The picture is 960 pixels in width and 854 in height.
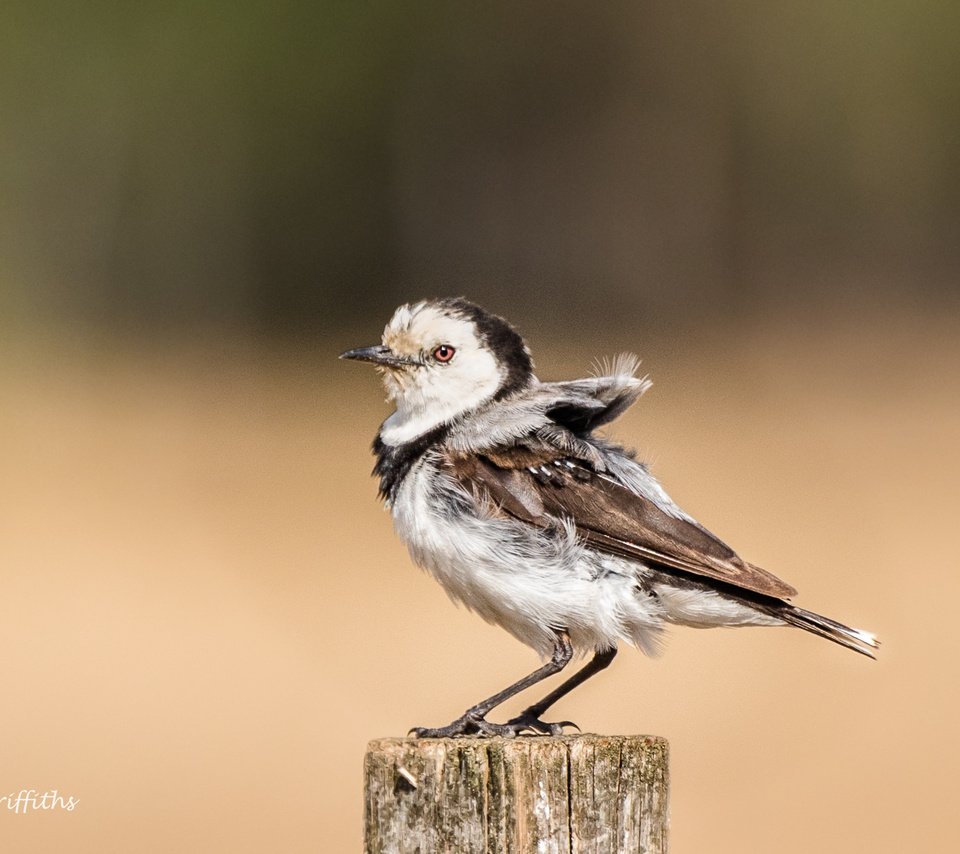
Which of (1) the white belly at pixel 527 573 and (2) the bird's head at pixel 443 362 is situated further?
(2) the bird's head at pixel 443 362

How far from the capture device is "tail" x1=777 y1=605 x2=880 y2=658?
4.77m

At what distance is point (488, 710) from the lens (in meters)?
4.79

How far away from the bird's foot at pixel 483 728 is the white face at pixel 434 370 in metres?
1.25

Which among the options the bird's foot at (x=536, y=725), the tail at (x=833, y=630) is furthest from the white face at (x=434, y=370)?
the tail at (x=833, y=630)

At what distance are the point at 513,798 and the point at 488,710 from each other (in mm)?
1132

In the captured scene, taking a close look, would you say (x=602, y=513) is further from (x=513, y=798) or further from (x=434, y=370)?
(x=513, y=798)

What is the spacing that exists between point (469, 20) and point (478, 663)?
1353 centimetres

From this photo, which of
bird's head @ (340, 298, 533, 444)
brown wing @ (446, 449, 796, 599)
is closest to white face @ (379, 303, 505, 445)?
bird's head @ (340, 298, 533, 444)

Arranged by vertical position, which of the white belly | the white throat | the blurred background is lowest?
the white belly

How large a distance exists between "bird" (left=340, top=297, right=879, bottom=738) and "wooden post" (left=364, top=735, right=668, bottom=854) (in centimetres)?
85

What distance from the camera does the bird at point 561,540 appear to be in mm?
4875

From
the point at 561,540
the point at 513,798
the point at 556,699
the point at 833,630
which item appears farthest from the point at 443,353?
the point at 513,798

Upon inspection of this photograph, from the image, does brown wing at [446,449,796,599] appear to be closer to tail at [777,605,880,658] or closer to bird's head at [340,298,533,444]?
tail at [777,605,880,658]

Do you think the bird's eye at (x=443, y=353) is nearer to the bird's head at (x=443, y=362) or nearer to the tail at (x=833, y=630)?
the bird's head at (x=443, y=362)
